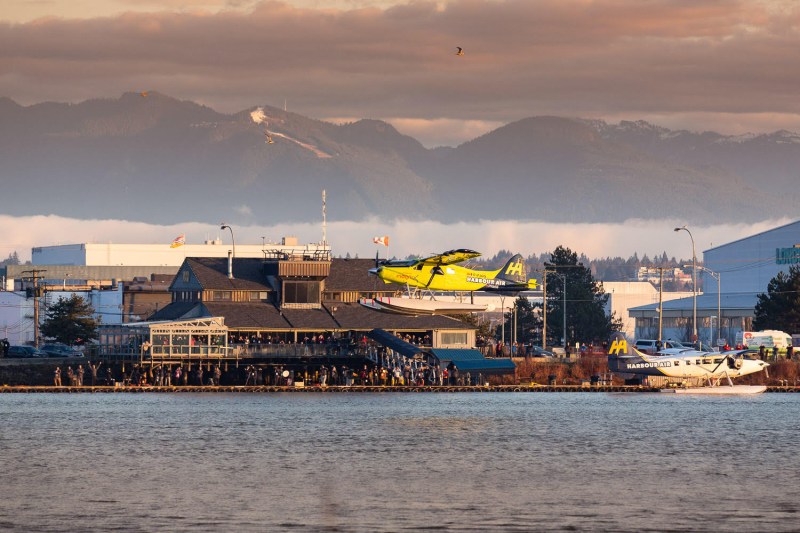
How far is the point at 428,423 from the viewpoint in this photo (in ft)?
325

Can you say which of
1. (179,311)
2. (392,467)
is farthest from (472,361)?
(392,467)

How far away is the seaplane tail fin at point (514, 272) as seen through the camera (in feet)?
470

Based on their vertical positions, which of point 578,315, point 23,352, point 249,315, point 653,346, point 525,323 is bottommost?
point 23,352

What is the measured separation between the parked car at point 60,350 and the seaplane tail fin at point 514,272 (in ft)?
145

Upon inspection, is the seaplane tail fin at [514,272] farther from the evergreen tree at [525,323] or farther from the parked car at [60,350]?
the parked car at [60,350]

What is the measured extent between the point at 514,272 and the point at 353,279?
60.7 ft

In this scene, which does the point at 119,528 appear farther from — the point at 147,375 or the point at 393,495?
the point at 147,375

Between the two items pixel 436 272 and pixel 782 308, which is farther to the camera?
pixel 782 308

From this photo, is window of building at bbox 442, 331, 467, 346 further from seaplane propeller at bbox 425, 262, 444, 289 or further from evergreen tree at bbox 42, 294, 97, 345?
evergreen tree at bbox 42, 294, 97, 345

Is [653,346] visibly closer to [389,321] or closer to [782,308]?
[782,308]

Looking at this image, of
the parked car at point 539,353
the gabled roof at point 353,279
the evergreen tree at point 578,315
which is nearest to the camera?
the parked car at point 539,353

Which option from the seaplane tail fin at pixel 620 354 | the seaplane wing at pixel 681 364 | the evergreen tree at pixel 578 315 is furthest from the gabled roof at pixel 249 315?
the evergreen tree at pixel 578 315

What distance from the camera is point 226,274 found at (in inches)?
6024

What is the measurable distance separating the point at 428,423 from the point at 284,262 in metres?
55.1
